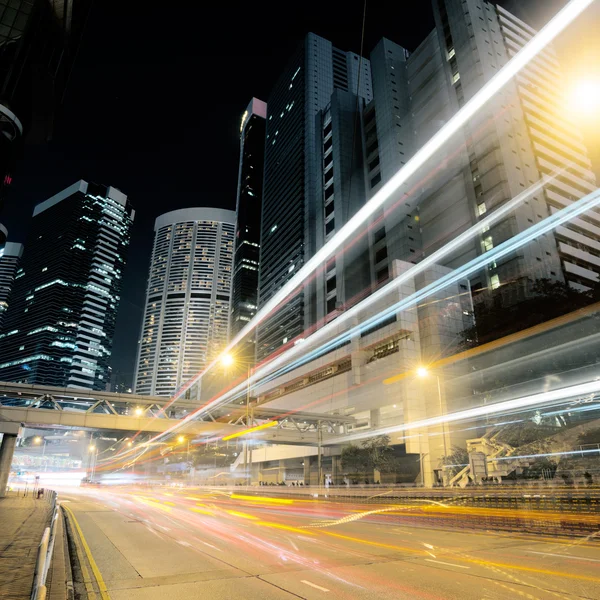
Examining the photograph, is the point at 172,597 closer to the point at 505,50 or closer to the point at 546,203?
the point at 546,203

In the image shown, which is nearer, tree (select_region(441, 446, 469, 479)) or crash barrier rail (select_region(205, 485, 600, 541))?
crash barrier rail (select_region(205, 485, 600, 541))

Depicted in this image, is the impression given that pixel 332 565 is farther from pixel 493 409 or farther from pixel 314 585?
pixel 493 409

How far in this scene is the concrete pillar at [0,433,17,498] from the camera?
38.7 meters

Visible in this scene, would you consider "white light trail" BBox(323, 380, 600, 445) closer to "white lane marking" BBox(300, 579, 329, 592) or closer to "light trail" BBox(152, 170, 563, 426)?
"light trail" BBox(152, 170, 563, 426)

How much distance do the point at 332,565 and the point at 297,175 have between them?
143 metres

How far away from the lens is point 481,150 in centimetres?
7925

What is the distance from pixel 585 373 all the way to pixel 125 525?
1906 inches

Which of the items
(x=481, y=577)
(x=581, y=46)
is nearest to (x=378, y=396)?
(x=481, y=577)

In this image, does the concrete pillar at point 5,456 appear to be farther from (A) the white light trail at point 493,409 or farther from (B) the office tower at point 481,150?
(B) the office tower at point 481,150

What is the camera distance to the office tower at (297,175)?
126169 mm

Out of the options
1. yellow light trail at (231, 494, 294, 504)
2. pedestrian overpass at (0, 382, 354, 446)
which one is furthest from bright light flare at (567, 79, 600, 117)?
yellow light trail at (231, 494, 294, 504)

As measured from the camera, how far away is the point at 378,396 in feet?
189

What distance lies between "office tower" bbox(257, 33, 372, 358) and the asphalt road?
9908cm

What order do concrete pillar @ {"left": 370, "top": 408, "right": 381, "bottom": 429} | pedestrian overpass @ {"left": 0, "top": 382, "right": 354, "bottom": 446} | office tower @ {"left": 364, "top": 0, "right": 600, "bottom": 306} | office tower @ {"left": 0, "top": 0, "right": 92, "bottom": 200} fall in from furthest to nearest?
office tower @ {"left": 364, "top": 0, "right": 600, "bottom": 306}
concrete pillar @ {"left": 370, "top": 408, "right": 381, "bottom": 429}
pedestrian overpass @ {"left": 0, "top": 382, "right": 354, "bottom": 446}
office tower @ {"left": 0, "top": 0, "right": 92, "bottom": 200}
